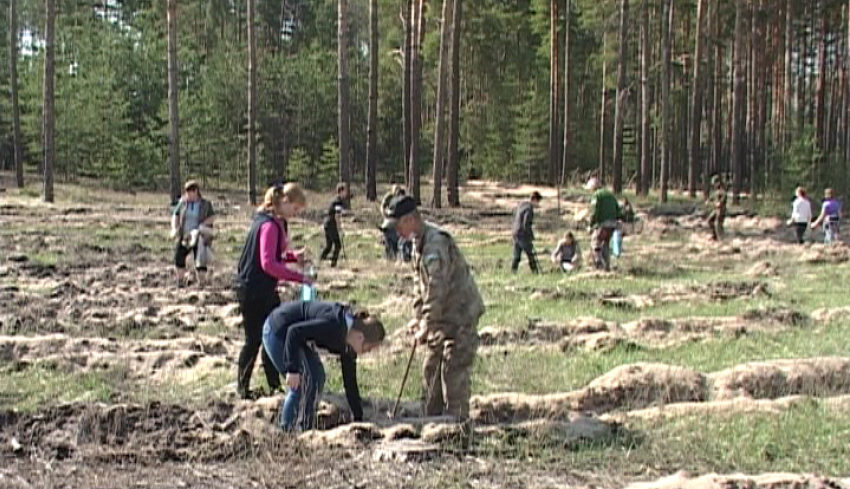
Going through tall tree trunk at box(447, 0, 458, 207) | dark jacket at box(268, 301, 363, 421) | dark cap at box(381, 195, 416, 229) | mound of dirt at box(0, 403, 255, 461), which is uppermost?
tall tree trunk at box(447, 0, 458, 207)

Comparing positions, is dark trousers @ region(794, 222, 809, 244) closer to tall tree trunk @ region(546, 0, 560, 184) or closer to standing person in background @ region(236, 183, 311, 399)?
standing person in background @ region(236, 183, 311, 399)

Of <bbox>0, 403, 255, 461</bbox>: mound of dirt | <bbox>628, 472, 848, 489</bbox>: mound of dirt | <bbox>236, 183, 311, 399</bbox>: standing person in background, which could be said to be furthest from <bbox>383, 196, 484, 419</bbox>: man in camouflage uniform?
<bbox>628, 472, 848, 489</bbox>: mound of dirt

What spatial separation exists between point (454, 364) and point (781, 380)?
11.0ft

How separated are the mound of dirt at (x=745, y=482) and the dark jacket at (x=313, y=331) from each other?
240 centimetres

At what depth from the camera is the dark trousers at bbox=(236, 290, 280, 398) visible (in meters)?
8.27

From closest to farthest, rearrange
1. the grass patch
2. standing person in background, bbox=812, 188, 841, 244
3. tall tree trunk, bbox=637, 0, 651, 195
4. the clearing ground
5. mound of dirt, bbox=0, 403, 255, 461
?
the clearing ground
mound of dirt, bbox=0, 403, 255, 461
the grass patch
standing person in background, bbox=812, 188, 841, 244
tall tree trunk, bbox=637, 0, 651, 195

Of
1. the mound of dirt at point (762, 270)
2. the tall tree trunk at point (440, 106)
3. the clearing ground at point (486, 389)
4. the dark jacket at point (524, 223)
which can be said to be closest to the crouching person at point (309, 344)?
the clearing ground at point (486, 389)

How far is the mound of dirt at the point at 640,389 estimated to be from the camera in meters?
8.40

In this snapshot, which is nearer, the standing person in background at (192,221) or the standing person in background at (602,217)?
the standing person in background at (192,221)

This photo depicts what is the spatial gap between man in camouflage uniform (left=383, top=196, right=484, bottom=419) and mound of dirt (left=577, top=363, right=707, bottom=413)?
138cm

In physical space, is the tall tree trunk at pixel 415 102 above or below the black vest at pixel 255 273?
above

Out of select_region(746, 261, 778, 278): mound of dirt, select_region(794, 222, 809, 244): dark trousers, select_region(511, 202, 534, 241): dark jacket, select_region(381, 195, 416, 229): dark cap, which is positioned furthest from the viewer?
select_region(794, 222, 809, 244): dark trousers

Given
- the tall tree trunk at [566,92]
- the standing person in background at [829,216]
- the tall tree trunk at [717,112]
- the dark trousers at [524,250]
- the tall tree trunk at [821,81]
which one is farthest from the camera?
the tall tree trunk at [717,112]

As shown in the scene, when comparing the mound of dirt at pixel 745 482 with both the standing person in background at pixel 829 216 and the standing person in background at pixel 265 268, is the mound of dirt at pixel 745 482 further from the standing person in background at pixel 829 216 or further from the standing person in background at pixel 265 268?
the standing person in background at pixel 829 216
